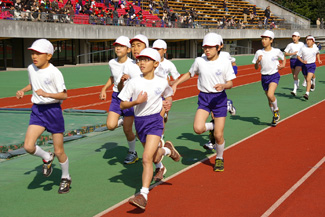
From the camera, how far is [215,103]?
8070mm

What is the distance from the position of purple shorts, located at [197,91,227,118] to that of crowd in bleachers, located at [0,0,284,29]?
77.5 ft

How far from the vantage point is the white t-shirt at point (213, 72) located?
7.97 meters

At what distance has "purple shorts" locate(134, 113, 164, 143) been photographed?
6.27 metres

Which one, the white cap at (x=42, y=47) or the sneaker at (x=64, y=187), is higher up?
the white cap at (x=42, y=47)

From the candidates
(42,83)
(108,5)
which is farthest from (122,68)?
(108,5)

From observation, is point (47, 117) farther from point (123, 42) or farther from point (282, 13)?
point (282, 13)

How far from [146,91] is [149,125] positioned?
437mm

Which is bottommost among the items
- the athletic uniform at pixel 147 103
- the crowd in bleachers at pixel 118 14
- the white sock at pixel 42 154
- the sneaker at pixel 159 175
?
the sneaker at pixel 159 175

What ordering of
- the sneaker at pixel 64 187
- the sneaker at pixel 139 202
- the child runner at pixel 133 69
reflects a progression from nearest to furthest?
the sneaker at pixel 139 202, the sneaker at pixel 64 187, the child runner at pixel 133 69

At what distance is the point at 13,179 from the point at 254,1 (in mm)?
60682

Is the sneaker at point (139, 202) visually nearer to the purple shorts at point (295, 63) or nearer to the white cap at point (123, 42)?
the white cap at point (123, 42)

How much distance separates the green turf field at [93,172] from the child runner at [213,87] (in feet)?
2.39

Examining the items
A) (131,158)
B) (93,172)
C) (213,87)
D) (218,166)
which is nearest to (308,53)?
(213,87)

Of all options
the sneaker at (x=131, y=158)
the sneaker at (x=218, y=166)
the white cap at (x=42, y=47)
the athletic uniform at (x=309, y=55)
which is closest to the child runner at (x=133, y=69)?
the sneaker at (x=131, y=158)
